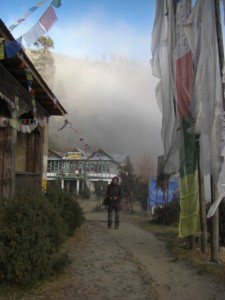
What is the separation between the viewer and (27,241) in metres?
5.37

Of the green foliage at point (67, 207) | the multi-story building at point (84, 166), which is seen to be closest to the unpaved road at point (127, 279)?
the green foliage at point (67, 207)

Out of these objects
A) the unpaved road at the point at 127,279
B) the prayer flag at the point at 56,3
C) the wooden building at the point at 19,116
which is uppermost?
the prayer flag at the point at 56,3

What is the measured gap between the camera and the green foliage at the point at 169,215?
51.5 feet

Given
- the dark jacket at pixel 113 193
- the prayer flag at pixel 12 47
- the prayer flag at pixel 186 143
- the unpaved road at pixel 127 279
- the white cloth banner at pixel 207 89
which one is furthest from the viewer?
the dark jacket at pixel 113 193

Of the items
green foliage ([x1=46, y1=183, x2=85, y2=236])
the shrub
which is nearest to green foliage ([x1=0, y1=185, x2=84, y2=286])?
the shrub

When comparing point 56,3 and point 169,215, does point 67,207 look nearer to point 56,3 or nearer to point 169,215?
point 56,3

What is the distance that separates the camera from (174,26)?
816 centimetres

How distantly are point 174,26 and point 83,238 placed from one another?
596cm

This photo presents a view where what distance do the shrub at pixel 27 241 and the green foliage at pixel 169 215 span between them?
10252 mm

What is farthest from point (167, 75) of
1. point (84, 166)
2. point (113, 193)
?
point (84, 166)

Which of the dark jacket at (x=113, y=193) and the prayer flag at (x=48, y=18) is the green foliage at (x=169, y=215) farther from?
the prayer flag at (x=48, y=18)

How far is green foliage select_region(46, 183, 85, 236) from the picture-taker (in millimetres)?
10219

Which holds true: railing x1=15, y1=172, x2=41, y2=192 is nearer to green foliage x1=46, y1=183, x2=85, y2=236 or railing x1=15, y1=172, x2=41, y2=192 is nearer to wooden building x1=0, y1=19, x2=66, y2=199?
wooden building x1=0, y1=19, x2=66, y2=199

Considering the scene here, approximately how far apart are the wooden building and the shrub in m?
2.25
